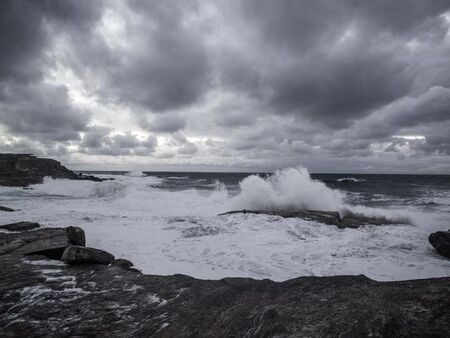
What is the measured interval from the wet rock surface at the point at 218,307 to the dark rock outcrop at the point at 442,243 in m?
5.69

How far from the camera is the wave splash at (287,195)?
55.1 feet

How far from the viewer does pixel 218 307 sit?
3729mm

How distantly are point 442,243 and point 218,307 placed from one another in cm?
803

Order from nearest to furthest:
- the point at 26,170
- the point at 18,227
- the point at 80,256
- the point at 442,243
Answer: the point at 80,256 → the point at 442,243 → the point at 18,227 → the point at 26,170

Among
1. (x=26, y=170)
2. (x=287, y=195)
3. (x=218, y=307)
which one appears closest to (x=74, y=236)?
(x=218, y=307)

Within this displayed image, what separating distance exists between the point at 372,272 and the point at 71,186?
106ft

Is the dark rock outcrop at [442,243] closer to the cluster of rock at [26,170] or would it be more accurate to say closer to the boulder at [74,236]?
the boulder at [74,236]

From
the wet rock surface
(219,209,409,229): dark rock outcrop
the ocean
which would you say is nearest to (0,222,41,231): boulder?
the ocean

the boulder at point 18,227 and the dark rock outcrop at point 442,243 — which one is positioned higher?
the boulder at point 18,227

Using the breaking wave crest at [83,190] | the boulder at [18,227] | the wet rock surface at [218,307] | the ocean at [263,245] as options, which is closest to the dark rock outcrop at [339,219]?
the ocean at [263,245]

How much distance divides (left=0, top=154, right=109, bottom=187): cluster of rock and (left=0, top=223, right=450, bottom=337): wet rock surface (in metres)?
35.6

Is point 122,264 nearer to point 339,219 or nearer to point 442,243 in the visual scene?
point 442,243

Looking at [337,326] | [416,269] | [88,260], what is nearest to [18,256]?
[88,260]

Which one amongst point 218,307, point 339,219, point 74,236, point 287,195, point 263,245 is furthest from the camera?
point 287,195
